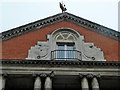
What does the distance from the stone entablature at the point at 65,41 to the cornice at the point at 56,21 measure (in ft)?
4.37

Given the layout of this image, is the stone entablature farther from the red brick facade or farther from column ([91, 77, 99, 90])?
column ([91, 77, 99, 90])

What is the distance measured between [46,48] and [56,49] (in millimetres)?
894

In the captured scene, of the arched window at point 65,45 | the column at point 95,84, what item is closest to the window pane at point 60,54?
the arched window at point 65,45

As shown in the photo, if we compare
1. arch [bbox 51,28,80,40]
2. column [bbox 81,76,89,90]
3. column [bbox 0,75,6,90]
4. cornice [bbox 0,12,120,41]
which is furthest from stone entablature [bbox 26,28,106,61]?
column [bbox 0,75,6,90]

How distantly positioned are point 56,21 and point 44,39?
8.21 feet

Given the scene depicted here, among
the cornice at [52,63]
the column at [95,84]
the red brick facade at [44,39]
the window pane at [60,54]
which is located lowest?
the column at [95,84]

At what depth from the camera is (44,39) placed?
19578mm

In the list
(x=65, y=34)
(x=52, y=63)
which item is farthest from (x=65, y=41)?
(x=52, y=63)

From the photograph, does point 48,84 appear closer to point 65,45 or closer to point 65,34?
point 65,45

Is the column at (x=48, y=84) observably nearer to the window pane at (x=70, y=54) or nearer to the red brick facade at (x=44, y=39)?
the window pane at (x=70, y=54)

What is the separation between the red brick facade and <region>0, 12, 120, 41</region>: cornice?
336mm

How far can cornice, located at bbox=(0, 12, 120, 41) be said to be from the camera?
19.7m

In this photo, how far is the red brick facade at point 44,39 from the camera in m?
18.5

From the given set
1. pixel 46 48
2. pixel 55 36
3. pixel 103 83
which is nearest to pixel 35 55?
pixel 46 48
